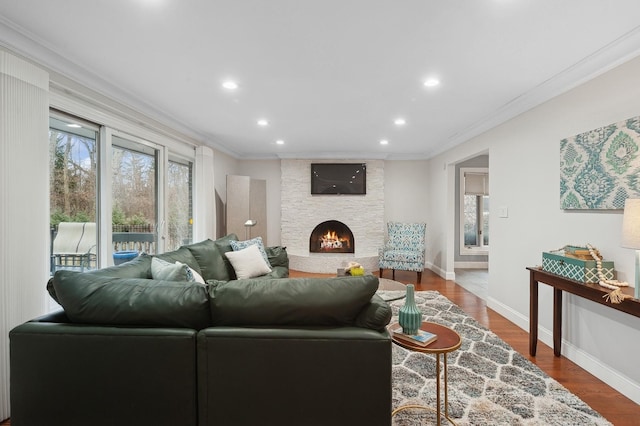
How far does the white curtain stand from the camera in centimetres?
194

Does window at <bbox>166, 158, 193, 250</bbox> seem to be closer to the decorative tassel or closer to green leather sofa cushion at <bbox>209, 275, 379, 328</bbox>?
green leather sofa cushion at <bbox>209, 275, 379, 328</bbox>

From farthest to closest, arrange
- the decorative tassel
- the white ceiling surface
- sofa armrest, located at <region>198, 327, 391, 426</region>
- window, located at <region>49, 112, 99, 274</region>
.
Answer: window, located at <region>49, 112, 99, 274</region> → the decorative tassel → the white ceiling surface → sofa armrest, located at <region>198, 327, 391, 426</region>

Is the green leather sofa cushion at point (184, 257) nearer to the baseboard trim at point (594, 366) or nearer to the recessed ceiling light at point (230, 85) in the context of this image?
the recessed ceiling light at point (230, 85)

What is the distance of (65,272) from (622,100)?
3770 millimetres

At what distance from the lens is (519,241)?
3.47 m

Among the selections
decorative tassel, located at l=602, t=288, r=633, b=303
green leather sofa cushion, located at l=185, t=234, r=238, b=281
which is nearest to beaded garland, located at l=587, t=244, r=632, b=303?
decorative tassel, located at l=602, t=288, r=633, b=303

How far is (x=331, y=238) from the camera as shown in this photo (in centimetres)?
669

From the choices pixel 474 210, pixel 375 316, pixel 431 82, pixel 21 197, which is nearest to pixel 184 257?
pixel 21 197

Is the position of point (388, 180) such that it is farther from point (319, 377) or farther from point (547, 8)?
point (319, 377)

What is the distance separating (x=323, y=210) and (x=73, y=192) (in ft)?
14.4

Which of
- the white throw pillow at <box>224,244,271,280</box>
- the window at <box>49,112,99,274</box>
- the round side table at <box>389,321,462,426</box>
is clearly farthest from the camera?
the white throw pillow at <box>224,244,271,280</box>

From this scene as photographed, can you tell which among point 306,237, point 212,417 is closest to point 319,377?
point 212,417

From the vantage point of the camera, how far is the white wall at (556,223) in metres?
2.24

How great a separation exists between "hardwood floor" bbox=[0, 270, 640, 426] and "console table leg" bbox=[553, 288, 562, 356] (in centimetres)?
8
